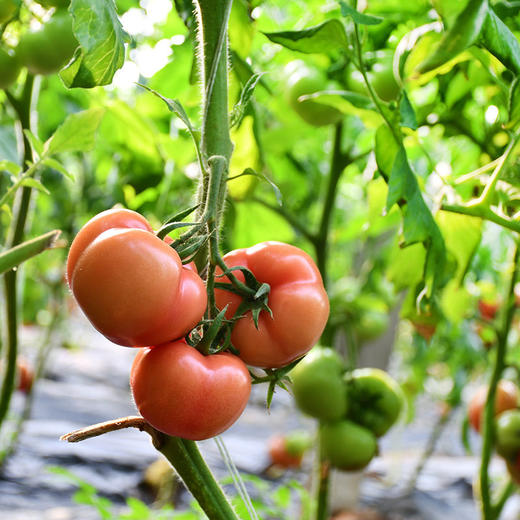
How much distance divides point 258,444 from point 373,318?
2.66 metres

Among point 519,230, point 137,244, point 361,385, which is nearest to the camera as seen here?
point 137,244

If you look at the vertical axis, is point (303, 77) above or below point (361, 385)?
above

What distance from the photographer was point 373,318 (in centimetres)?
135

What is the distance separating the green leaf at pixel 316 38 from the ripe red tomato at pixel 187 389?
0.28m

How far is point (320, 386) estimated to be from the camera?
3.40ft

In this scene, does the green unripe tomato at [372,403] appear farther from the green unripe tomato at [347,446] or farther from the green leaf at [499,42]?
the green leaf at [499,42]

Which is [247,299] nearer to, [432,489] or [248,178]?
[248,178]

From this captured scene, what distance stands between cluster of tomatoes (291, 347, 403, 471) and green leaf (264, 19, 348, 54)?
2.08ft

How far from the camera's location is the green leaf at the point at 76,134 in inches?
21.2

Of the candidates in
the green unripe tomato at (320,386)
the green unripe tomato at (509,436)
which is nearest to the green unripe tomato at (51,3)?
the green unripe tomato at (320,386)

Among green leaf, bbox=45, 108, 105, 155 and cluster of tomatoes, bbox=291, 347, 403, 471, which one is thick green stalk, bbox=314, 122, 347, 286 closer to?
cluster of tomatoes, bbox=291, 347, 403, 471

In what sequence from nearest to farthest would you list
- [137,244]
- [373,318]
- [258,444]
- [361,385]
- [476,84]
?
[137,244] < [476,84] < [361,385] < [373,318] < [258,444]

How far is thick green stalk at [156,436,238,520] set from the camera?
1.40ft

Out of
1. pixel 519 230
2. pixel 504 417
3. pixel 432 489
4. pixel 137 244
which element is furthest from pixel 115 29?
pixel 432 489
